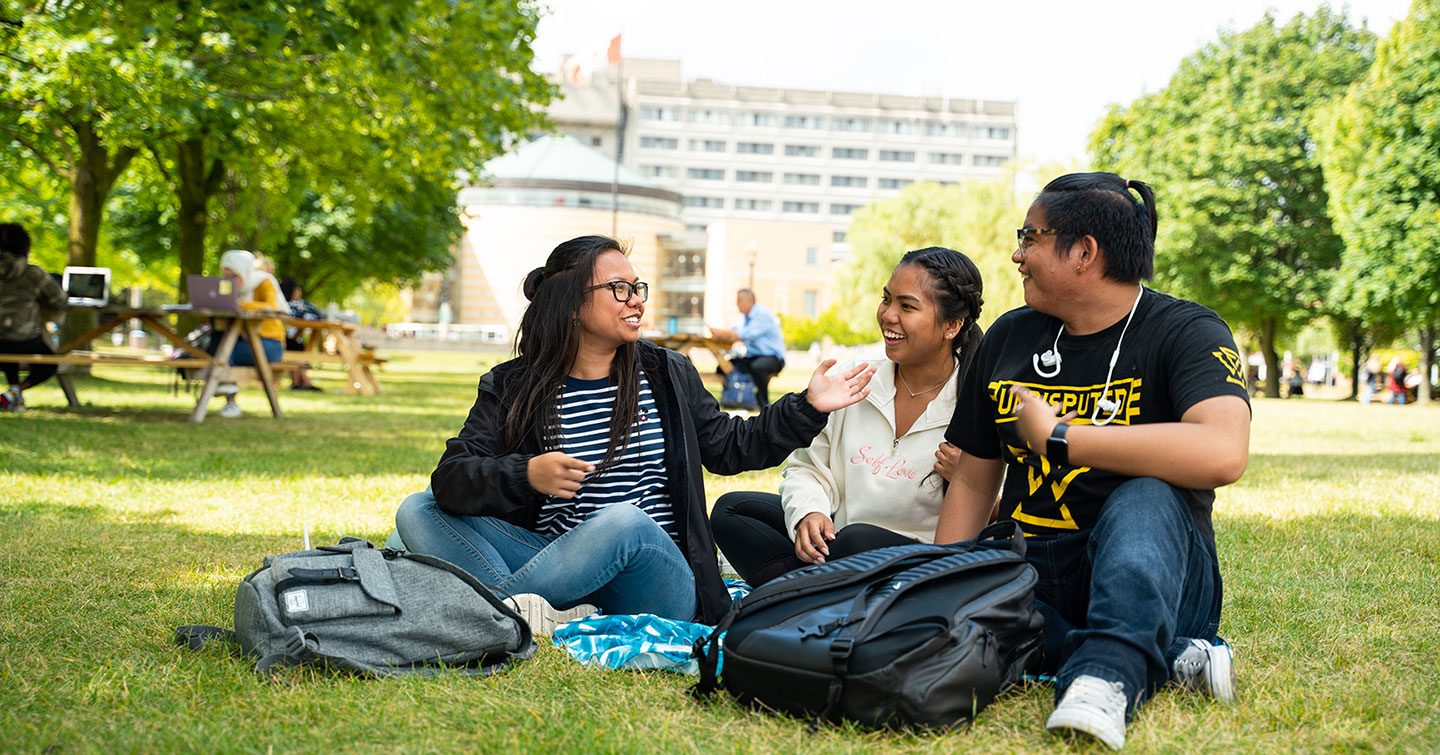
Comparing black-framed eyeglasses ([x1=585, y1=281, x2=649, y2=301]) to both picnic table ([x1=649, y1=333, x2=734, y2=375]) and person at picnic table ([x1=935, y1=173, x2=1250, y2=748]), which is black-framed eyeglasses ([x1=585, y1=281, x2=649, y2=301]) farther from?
picnic table ([x1=649, y1=333, x2=734, y2=375])

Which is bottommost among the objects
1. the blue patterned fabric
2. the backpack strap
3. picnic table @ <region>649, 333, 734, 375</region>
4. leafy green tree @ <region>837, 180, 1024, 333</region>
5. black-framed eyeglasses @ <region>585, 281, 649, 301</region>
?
the backpack strap

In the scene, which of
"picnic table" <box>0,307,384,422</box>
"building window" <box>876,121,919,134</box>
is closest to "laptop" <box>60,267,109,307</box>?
"picnic table" <box>0,307,384,422</box>

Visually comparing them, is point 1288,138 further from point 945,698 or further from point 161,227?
point 945,698

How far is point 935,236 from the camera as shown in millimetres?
48688

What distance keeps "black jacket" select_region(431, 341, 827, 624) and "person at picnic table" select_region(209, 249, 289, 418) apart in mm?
8152

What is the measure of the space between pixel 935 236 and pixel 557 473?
154 feet

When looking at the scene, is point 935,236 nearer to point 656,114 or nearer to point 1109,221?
point 1109,221

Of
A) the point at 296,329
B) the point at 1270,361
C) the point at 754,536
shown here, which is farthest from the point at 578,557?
the point at 1270,361

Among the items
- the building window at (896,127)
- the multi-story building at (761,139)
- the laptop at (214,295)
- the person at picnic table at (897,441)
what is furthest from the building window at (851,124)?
the person at picnic table at (897,441)

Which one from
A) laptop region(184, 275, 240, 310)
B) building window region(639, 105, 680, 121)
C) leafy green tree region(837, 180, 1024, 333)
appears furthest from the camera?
building window region(639, 105, 680, 121)

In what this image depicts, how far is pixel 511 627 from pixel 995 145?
118m

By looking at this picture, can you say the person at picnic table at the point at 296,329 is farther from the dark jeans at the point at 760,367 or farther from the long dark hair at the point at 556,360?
the long dark hair at the point at 556,360

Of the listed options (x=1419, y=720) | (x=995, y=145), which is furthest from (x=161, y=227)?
(x=995, y=145)

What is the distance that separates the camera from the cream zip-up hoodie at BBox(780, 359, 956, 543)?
12.0 feet
